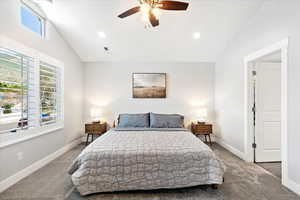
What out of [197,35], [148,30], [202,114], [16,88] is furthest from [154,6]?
[202,114]

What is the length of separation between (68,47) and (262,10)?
4.33m

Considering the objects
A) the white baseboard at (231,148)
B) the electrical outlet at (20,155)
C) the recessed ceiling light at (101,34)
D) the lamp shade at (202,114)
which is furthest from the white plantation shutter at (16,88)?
the white baseboard at (231,148)

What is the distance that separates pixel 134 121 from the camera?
175 inches

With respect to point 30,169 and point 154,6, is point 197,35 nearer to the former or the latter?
point 154,6

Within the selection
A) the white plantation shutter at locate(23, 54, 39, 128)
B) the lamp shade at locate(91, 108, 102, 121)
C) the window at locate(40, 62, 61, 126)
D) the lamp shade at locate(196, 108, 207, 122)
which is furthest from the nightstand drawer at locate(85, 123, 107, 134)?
the lamp shade at locate(196, 108, 207, 122)

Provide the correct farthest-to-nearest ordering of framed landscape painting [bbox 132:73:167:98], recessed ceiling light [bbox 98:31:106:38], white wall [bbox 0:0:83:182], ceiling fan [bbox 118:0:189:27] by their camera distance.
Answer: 1. framed landscape painting [bbox 132:73:167:98]
2. recessed ceiling light [bbox 98:31:106:38]
3. white wall [bbox 0:0:83:182]
4. ceiling fan [bbox 118:0:189:27]

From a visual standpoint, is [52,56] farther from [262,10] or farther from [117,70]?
[262,10]

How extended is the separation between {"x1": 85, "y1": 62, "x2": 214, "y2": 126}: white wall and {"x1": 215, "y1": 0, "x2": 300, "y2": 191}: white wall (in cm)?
49

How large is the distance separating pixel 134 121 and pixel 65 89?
6.13 feet

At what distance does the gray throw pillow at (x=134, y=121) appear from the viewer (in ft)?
14.4

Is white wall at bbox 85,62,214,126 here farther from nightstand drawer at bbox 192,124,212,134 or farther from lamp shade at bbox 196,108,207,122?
nightstand drawer at bbox 192,124,212,134

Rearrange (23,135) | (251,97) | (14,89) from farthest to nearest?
1. (251,97)
2. (23,135)
3. (14,89)

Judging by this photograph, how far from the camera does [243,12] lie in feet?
11.1

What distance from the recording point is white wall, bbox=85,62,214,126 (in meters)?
5.09
